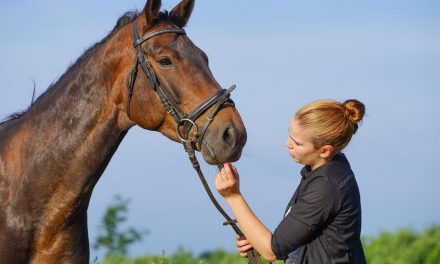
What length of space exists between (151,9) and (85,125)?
881 mm

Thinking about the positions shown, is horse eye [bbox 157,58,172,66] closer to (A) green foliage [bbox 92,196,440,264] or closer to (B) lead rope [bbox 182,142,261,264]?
(B) lead rope [bbox 182,142,261,264]

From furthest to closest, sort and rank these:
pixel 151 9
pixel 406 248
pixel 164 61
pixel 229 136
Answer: pixel 406 248 < pixel 151 9 < pixel 164 61 < pixel 229 136

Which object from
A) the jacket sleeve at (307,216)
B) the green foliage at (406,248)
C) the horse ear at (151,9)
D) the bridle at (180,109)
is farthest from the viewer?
the green foliage at (406,248)

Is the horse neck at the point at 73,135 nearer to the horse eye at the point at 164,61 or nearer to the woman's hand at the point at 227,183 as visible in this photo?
the horse eye at the point at 164,61

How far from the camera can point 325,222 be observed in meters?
3.93

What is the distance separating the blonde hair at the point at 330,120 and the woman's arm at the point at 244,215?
0.43 m

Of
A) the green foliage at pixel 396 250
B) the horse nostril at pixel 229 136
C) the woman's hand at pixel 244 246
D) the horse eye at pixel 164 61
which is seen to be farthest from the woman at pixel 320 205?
the green foliage at pixel 396 250

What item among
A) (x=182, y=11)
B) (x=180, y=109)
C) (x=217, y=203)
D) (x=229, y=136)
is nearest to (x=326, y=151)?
(x=217, y=203)

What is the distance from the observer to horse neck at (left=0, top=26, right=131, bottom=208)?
5430 millimetres

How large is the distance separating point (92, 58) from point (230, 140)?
1232mm

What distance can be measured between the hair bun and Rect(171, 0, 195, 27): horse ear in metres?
2.09

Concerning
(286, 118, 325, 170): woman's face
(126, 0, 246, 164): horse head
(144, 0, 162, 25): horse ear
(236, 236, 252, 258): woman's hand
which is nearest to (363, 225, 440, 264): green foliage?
(126, 0, 246, 164): horse head

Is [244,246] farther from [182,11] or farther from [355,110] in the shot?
[182,11]

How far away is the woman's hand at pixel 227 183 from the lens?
159 inches
